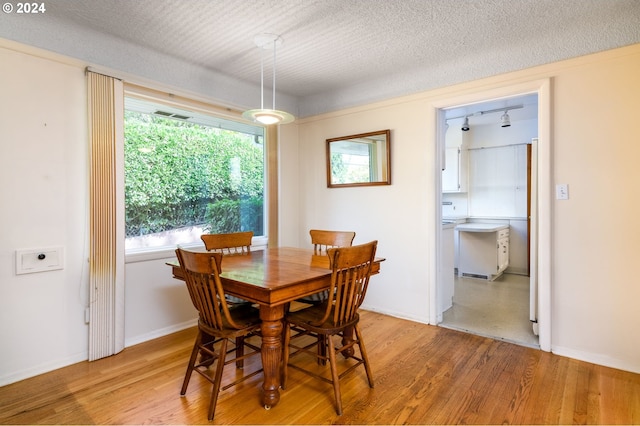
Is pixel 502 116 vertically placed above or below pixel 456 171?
above

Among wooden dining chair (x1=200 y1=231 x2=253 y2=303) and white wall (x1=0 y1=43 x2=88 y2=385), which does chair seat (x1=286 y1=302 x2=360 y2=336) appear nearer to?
wooden dining chair (x1=200 y1=231 x2=253 y2=303)

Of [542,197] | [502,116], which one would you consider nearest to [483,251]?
[502,116]

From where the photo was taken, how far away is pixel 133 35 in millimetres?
2465

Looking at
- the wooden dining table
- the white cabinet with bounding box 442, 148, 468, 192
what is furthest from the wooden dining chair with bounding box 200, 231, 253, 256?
the white cabinet with bounding box 442, 148, 468, 192

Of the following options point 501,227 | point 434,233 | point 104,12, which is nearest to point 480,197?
point 501,227

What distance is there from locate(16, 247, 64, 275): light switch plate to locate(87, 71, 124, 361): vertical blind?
19 centimetres

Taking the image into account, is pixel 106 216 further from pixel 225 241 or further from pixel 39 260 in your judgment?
pixel 225 241

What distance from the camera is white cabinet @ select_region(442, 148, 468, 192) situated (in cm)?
535

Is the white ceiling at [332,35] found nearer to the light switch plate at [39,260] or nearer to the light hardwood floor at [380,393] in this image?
the light switch plate at [39,260]

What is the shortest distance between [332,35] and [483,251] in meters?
3.72

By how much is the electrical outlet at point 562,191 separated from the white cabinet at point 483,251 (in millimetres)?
2083

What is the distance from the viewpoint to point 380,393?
195cm

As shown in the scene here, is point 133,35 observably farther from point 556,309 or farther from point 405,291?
point 556,309

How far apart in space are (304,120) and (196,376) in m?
2.88
